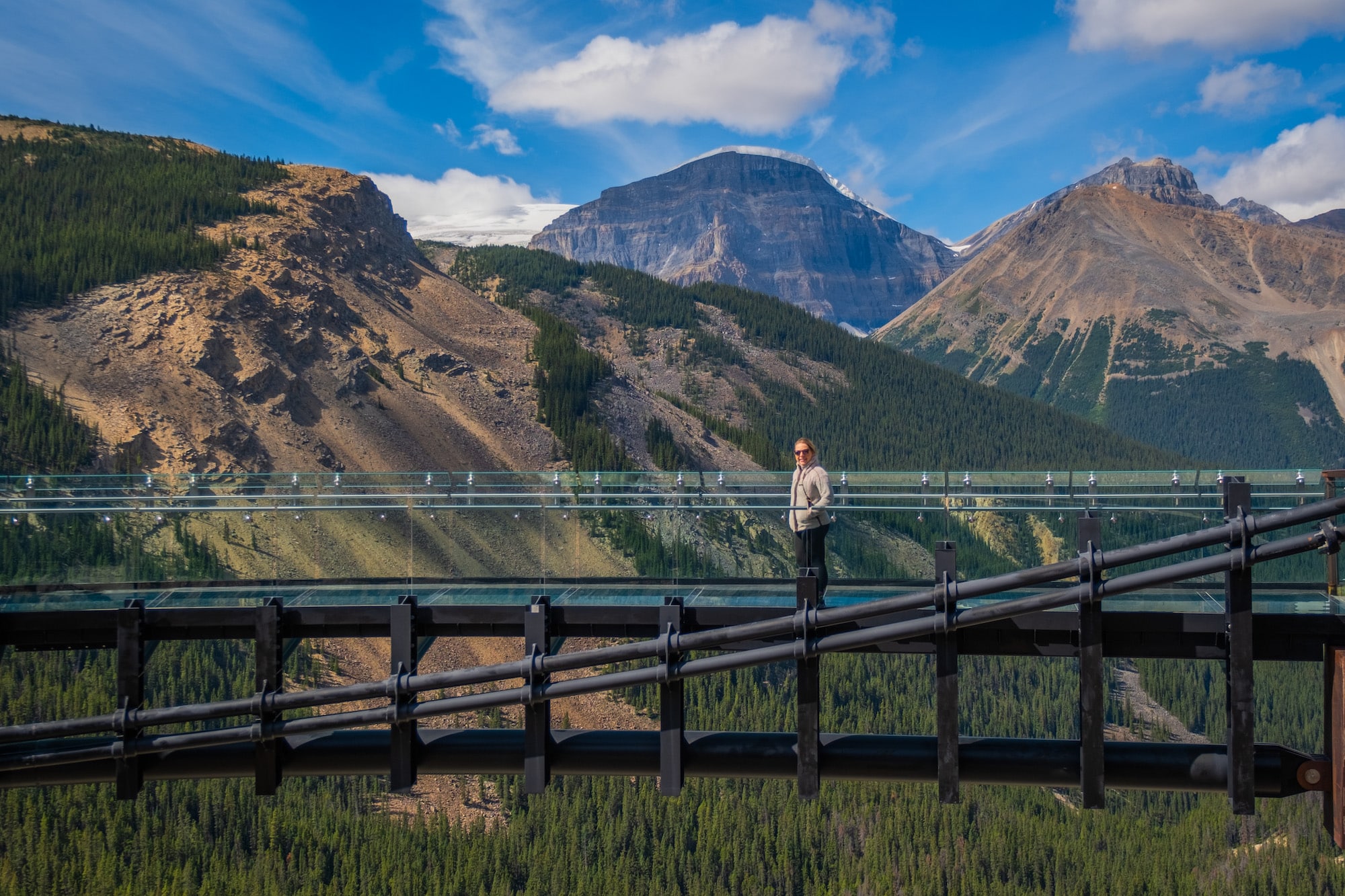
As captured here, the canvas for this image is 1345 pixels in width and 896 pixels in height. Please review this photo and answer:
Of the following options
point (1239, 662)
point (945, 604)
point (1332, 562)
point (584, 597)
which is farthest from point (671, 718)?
point (1332, 562)

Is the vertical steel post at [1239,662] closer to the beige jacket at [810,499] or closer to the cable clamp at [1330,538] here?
the cable clamp at [1330,538]

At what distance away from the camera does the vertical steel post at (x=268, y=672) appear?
40.3 feet

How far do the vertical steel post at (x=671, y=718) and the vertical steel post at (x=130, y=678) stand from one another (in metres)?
6.12

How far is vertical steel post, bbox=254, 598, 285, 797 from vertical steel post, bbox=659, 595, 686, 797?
447 centimetres

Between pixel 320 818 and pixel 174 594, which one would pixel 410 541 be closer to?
pixel 174 594

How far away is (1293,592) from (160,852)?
61497mm

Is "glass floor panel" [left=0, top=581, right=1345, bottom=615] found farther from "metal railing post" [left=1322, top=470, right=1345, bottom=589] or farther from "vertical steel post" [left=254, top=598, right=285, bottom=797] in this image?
"vertical steel post" [left=254, top=598, right=285, bottom=797]

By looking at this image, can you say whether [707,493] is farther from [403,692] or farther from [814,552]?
[403,692]

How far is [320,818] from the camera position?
6438cm

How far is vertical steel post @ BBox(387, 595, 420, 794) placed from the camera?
11898mm

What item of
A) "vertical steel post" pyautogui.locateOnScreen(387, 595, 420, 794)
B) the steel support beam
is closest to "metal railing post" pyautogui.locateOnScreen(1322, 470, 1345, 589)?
the steel support beam

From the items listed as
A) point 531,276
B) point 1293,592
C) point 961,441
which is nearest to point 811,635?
point 1293,592

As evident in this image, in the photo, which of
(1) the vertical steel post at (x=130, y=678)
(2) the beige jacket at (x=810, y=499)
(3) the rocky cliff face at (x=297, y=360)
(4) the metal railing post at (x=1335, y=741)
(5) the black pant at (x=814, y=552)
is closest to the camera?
(4) the metal railing post at (x=1335, y=741)

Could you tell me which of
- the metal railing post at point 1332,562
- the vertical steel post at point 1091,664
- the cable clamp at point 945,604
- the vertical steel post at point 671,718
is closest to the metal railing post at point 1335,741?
the metal railing post at point 1332,562
